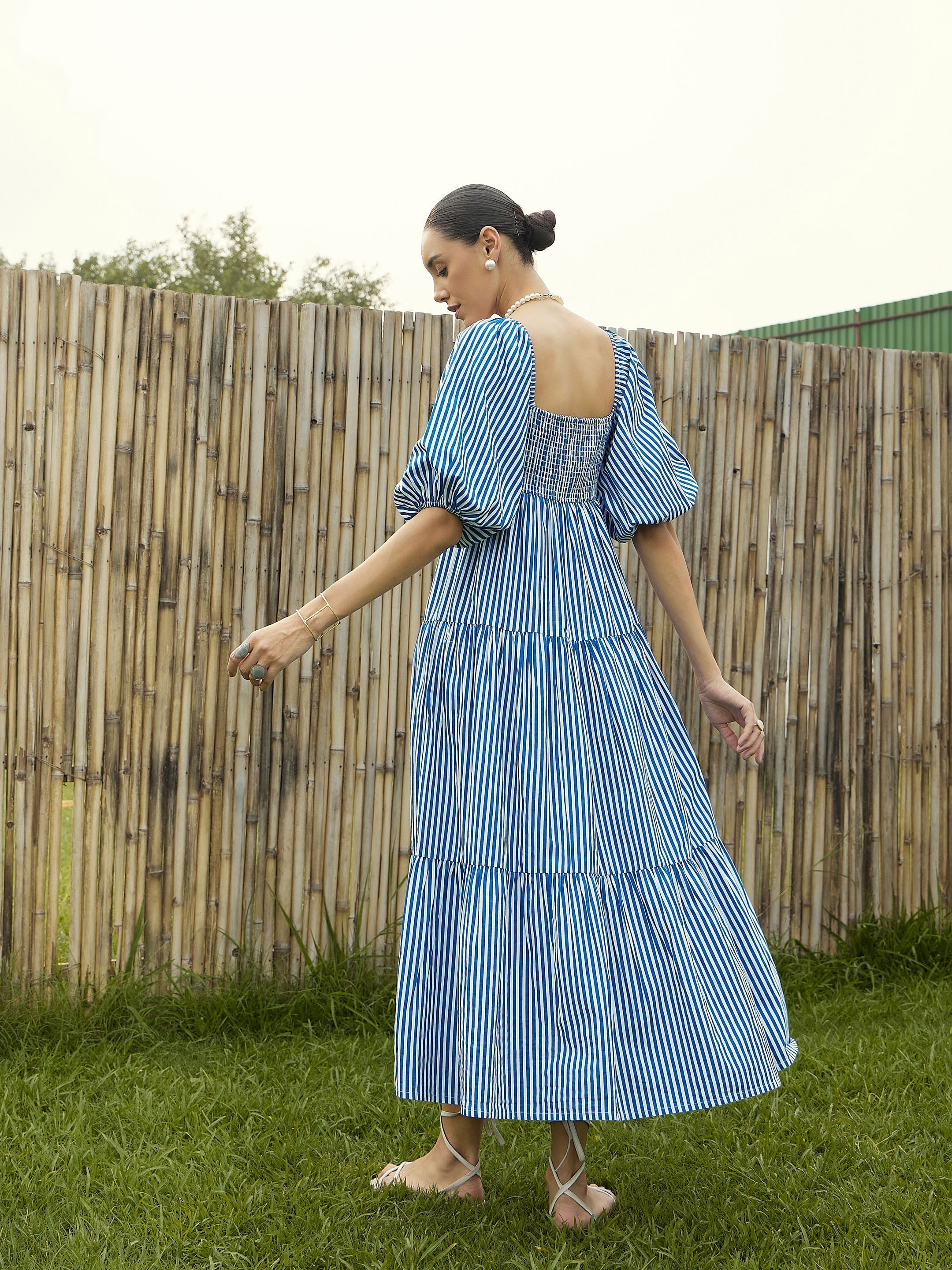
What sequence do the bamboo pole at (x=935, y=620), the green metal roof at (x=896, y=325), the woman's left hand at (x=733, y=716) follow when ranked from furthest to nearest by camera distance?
Result: the green metal roof at (x=896, y=325)
the bamboo pole at (x=935, y=620)
the woman's left hand at (x=733, y=716)

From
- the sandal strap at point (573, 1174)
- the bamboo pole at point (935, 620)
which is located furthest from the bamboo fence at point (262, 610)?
the sandal strap at point (573, 1174)

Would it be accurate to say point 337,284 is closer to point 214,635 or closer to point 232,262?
point 232,262

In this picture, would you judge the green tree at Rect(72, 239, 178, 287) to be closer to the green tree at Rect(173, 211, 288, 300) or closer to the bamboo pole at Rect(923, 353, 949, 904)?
the green tree at Rect(173, 211, 288, 300)

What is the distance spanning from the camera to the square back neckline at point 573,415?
1.75 meters

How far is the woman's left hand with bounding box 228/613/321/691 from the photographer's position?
1.57m

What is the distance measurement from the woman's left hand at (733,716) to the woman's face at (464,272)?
75cm

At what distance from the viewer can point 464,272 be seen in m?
1.86

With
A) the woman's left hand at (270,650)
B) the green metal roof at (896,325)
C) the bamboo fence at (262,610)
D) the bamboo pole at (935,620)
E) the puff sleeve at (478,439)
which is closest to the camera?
the woman's left hand at (270,650)

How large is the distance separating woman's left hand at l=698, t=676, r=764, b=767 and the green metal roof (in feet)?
28.7

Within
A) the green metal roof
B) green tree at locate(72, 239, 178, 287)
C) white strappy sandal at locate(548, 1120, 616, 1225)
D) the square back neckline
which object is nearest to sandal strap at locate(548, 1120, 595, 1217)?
white strappy sandal at locate(548, 1120, 616, 1225)

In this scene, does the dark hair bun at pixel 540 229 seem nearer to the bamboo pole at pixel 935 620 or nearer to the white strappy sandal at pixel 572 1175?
the white strappy sandal at pixel 572 1175

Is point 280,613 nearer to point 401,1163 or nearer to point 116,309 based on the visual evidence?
point 116,309

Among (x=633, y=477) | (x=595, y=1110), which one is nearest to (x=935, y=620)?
(x=633, y=477)

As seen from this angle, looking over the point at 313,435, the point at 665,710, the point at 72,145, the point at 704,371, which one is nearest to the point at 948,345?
the point at 704,371
